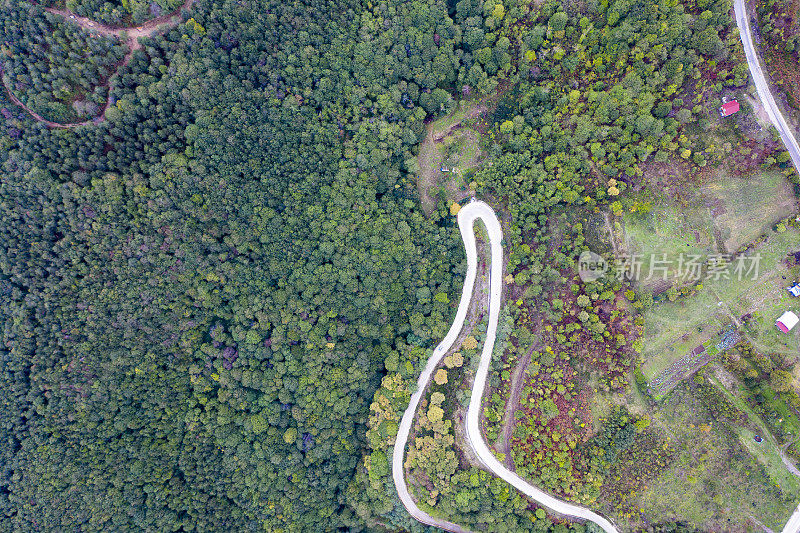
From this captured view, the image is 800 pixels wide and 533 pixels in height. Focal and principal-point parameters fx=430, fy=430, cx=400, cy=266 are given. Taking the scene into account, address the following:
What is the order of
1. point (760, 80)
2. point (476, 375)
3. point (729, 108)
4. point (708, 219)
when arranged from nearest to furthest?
point (729, 108) < point (760, 80) < point (708, 219) < point (476, 375)

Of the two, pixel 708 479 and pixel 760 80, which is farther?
pixel 708 479

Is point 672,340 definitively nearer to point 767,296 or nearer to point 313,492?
point 767,296

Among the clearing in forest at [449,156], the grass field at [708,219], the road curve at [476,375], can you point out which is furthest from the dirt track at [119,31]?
the grass field at [708,219]

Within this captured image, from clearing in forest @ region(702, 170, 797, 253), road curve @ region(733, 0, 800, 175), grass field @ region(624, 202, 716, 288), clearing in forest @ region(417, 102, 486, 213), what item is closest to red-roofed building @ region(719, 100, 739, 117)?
road curve @ region(733, 0, 800, 175)

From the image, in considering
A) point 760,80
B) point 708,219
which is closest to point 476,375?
point 708,219

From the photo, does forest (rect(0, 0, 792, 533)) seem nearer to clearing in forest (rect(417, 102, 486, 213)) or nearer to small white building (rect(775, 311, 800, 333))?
clearing in forest (rect(417, 102, 486, 213))

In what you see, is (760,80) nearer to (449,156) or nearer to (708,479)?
(449,156)

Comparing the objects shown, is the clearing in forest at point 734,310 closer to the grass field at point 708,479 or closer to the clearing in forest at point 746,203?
the clearing in forest at point 746,203

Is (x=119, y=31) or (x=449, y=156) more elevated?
(x=119, y=31)
